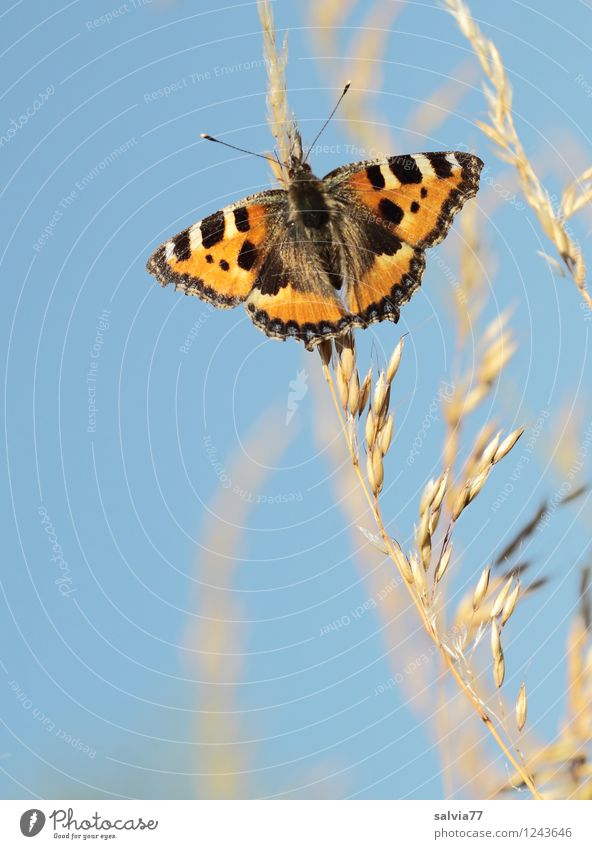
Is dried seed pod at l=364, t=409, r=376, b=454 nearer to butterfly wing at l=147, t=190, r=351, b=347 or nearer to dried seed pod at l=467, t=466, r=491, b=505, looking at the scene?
dried seed pod at l=467, t=466, r=491, b=505

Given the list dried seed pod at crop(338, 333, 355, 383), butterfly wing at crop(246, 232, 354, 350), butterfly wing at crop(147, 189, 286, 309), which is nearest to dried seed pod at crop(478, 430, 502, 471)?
dried seed pod at crop(338, 333, 355, 383)

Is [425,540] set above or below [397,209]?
below

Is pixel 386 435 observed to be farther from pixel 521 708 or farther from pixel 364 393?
pixel 521 708

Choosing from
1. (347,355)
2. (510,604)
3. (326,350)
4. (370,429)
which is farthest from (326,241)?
(510,604)

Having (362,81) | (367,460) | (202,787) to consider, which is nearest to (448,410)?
(367,460)

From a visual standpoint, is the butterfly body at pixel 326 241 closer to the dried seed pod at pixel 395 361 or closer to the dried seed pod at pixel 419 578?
the dried seed pod at pixel 395 361
